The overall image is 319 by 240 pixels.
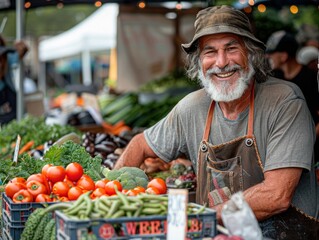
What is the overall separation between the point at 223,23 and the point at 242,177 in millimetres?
1020

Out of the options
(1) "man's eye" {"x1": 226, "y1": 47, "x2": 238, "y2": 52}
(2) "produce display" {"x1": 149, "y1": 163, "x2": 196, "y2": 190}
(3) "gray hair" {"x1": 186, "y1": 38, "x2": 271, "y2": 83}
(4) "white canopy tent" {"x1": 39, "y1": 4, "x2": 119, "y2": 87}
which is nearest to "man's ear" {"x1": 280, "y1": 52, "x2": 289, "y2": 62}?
(2) "produce display" {"x1": 149, "y1": 163, "x2": 196, "y2": 190}

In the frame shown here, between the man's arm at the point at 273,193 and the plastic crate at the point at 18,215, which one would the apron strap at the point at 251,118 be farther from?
the plastic crate at the point at 18,215

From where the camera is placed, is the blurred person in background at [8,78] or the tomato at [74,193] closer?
the tomato at [74,193]

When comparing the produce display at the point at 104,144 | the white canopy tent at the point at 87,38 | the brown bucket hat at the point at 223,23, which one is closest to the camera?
the brown bucket hat at the point at 223,23

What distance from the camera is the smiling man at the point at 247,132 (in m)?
4.07

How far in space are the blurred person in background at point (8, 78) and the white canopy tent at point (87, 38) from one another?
7.98 m

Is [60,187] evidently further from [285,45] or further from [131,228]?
[285,45]

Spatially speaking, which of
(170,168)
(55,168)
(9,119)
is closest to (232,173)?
(55,168)

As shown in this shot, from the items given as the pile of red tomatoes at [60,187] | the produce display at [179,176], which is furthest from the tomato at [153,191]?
the produce display at [179,176]

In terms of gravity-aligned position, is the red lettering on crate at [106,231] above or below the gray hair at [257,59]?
below

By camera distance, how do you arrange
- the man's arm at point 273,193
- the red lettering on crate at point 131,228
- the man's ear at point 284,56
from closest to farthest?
1. the red lettering on crate at point 131,228
2. the man's arm at point 273,193
3. the man's ear at point 284,56

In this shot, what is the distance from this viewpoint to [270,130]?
13.9 feet

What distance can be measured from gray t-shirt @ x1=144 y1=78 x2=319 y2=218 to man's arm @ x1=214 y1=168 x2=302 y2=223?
0.06 meters

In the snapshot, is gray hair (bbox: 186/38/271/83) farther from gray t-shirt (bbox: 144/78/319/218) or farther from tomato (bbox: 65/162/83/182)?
tomato (bbox: 65/162/83/182)
